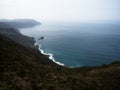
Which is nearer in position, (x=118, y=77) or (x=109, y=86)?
→ (x=109, y=86)

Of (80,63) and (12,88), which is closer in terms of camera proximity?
(12,88)

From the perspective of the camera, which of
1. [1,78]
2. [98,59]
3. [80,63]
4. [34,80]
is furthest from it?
[98,59]

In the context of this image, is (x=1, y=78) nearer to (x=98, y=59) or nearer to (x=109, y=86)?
(x=109, y=86)

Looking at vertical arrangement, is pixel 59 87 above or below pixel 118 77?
below

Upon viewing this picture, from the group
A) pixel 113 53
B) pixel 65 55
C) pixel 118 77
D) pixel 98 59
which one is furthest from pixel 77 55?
pixel 118 77

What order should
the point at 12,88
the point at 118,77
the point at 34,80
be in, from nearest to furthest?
the point at 12,88 < the point at 34,80 < the point at 118,77

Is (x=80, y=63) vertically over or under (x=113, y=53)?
under

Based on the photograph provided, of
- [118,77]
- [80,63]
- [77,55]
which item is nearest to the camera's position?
[118,77]

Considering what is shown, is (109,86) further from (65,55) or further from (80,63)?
(65,55)

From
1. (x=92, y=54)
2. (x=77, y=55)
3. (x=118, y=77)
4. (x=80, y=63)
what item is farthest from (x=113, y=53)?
(x=118, y=77)
